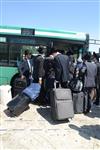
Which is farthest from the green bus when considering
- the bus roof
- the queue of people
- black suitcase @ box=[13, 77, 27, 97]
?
the queue of people

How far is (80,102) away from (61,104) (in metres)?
1.29

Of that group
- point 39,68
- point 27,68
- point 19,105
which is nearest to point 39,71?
point 39,68

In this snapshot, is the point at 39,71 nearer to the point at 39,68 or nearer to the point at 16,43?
the point at 39,68

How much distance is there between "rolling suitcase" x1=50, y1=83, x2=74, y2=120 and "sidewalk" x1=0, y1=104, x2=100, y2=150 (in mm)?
211

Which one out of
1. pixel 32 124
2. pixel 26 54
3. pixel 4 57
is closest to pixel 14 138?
pixel 32 124

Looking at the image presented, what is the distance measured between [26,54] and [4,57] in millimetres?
1842

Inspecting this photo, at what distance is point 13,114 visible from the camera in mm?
9609

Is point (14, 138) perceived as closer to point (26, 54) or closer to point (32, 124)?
point (32, 124)

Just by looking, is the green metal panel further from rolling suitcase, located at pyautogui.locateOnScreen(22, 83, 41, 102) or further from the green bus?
rolling suitcase, located at pyautogui.locateOnScreen(22, 83, 41, 102)

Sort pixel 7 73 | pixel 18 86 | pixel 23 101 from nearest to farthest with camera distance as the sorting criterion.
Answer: pixel 23 101 → pixel 18 86 → pixel 7 73

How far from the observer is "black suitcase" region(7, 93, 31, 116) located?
31.5ft

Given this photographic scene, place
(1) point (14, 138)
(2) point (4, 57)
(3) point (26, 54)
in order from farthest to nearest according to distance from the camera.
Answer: (2) point (4, 57) → (3) point (26, 54) → (1) point (14, 138)

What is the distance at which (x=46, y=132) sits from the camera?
8742mm

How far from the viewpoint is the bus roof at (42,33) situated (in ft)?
44.1
